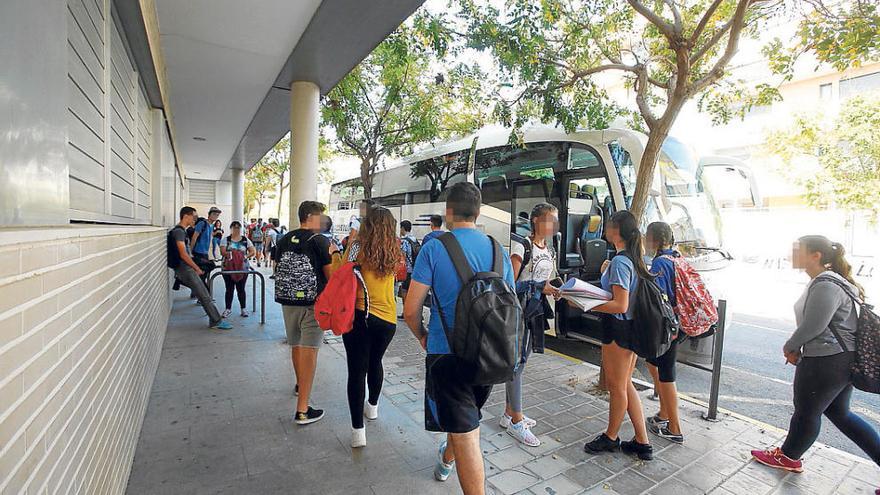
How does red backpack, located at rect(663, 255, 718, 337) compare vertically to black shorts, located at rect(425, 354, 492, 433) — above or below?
above

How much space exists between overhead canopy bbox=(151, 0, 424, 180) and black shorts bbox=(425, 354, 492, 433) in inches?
149

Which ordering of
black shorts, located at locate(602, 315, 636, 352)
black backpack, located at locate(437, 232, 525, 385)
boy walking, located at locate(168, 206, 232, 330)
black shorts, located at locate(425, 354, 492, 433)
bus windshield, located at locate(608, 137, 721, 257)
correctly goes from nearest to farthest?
black backpack, located at locate(437, 232, 525, 385) → black shorts, located at locate(425, 354, 492, 433) → black shorts, located at locate(602, 315, 636, 352) → boy walking, located at locate(168, 206, 232, 330) → bus windshield, located at locate(608, 137, 721, 257)

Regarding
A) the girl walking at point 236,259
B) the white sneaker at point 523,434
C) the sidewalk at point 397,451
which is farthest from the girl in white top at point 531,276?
the girl walking at point 236,259

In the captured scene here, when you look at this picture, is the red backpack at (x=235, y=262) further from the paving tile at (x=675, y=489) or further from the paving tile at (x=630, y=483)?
the paving tile at (x=675, y=489)

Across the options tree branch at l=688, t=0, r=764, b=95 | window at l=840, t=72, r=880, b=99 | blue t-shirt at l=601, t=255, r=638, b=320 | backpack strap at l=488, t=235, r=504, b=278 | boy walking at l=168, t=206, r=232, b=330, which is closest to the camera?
backpack strap at l=488, t=235, r=504, b=278

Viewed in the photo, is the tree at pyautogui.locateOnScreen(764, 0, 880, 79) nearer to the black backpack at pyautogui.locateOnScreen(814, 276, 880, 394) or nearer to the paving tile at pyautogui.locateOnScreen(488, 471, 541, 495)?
the black backpack at pyautogui.locateOnScreen(814, 276, 880, 394)

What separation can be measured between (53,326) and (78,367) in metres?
0.37

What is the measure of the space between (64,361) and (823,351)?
161 inches

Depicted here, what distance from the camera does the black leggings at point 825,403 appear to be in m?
2.99

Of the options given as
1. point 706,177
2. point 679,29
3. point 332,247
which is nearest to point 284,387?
point 332,247

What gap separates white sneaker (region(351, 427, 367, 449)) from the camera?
331 centimetres

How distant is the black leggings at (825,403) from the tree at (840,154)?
49.0ft

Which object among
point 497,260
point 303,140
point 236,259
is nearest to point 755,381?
point 497,260

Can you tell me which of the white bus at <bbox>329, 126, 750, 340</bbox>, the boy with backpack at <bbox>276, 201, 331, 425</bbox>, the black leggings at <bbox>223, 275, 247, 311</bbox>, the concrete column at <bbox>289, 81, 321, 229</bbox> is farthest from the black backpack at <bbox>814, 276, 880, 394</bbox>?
the black leggings at <bbox>223, 275, 247, 311</bbox>
